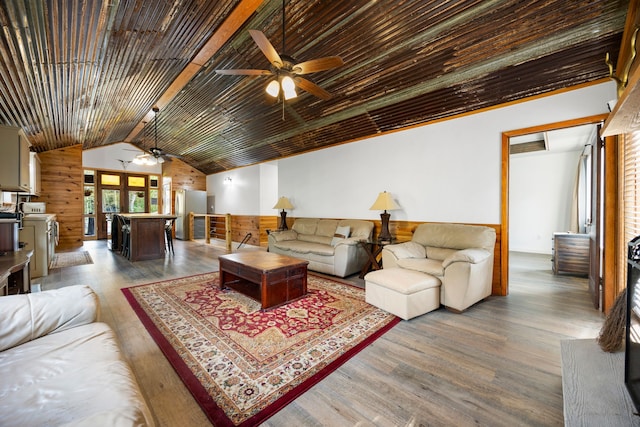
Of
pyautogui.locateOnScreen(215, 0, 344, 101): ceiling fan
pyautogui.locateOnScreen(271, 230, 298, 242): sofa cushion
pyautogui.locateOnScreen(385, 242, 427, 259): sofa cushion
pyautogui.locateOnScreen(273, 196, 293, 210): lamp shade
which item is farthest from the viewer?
pyautogui.locateOnScreen(273, 196, 293, 210): lamp shade

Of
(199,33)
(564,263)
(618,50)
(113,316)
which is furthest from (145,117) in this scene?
(564,263)

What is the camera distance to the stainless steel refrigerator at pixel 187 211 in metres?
9.21

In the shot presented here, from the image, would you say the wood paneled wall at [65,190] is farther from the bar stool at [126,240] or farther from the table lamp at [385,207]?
the table lamp at [385,207]

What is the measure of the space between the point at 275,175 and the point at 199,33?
5.15 meters

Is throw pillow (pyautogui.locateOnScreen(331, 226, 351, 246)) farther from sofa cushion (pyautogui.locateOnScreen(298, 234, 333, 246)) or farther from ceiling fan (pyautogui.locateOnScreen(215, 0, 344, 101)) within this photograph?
ceiling fan (pyautogui.locateOnScreen(215, 0, 344, 101))

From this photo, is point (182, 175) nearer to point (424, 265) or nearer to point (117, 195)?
point (117, 195)

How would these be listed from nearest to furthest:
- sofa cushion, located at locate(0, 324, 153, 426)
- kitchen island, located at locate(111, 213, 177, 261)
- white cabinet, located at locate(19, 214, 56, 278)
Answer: sofa cushion, located at locate(0, 324, 153, 426), white cabinet, located at locate(19, 214, 56, 278), kitchen island, located at locate(111, 213, 177, 261)

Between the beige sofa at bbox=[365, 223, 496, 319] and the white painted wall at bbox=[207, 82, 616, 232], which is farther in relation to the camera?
the white painted wall at bbox=[207, 82, 616, 232]

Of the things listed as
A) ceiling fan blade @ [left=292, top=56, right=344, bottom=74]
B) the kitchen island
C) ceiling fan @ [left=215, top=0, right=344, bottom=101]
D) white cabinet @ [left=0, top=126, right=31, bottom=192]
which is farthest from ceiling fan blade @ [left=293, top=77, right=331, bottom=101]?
the kitchen island

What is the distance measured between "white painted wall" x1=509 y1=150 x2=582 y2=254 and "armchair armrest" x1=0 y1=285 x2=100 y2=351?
864 centimetres

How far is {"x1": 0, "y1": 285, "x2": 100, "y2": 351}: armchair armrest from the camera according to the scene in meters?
1.31

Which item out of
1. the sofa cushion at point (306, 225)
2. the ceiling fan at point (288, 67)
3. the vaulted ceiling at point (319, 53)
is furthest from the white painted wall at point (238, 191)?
the ceiling fan at point (288, 67)

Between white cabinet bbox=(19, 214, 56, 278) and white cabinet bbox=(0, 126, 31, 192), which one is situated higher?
white cabinet bbox=(0, 126, 31, 192)

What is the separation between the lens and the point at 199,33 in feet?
10.5
